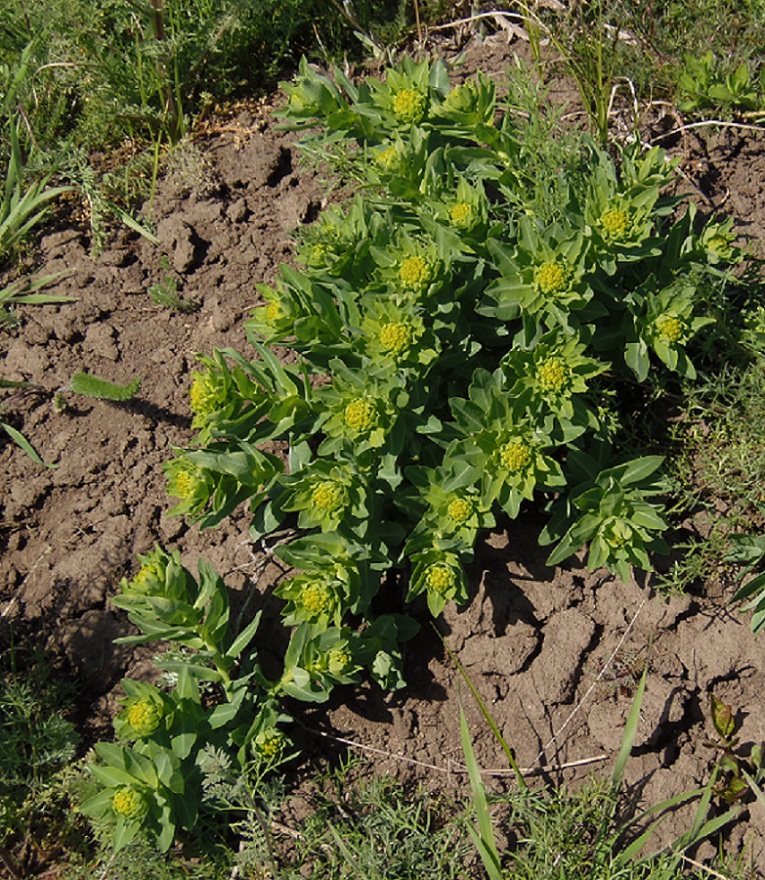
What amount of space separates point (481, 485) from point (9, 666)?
1.70 meters

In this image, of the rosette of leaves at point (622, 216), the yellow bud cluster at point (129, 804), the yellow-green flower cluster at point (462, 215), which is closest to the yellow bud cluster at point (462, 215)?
the yellow-green flower cluster at point (462, 215)

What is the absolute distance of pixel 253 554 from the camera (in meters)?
3.11

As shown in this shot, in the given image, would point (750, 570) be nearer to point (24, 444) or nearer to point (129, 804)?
point (129, 804)

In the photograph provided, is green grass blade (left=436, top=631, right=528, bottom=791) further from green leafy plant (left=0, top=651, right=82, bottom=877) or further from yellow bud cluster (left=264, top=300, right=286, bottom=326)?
green leafy plant (left=0, top=651, right=82, bottom=877)

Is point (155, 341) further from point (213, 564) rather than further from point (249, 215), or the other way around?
point (213, 564)

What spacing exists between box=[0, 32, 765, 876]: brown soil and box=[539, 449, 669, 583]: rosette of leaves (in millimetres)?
263

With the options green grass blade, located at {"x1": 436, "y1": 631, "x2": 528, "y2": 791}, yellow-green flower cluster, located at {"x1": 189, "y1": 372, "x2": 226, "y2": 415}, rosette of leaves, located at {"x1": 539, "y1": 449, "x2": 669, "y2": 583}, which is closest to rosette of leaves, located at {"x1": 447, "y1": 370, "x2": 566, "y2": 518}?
rosette of leaves, located at {"x1": 539, "y1": 449, "x2": 669, "y2": 583}

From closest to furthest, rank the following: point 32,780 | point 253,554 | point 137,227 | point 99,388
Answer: point 32,780 → point 253,554 → point 99,388 → point 137,227

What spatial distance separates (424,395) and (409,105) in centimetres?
95

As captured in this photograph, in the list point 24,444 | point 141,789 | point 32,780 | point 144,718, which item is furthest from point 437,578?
point 24,444

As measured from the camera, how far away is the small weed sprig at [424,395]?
2633mm

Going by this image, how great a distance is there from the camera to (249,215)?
146 inches

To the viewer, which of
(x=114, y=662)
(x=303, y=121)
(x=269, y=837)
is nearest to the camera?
(x=269, y=837)

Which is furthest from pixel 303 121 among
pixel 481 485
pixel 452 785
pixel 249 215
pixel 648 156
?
pixel 452 785
